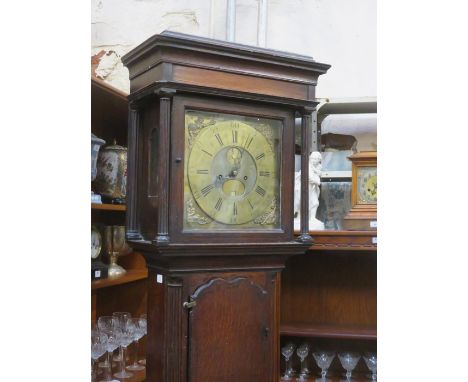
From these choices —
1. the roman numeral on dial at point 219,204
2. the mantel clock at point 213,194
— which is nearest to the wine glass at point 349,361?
the mantel clock at point 213,194

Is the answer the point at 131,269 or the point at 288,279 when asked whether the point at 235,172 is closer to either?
the point at 288,279

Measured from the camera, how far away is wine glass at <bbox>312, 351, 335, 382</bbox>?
81.7 inches

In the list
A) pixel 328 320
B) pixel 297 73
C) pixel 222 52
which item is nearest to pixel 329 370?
pixel 328 320

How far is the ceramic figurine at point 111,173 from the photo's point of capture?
6.61ft

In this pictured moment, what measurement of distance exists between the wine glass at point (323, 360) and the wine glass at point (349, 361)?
4 centimetres

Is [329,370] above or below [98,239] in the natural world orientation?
below

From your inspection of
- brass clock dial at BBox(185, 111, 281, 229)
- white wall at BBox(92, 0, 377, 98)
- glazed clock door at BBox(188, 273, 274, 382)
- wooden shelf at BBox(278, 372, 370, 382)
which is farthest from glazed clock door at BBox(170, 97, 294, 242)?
white wall at BBox(92, 0, 377, 98)

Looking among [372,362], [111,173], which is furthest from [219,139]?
[372,362]

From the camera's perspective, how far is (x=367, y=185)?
2037mm

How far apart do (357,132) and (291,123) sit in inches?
37.1

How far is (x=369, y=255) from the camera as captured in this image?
2205 millimetres

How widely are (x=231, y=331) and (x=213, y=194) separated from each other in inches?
15.9

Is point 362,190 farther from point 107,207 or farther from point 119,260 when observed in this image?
point 119,260

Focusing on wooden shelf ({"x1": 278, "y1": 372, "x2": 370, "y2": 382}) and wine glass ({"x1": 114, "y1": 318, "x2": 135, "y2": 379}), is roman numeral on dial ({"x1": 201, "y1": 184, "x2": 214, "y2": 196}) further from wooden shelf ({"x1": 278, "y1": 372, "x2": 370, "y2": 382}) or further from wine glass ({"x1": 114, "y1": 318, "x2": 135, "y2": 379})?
wooden shelf ({"x1": 278, "y1": 372, "x2": 370, "y2": 382})
